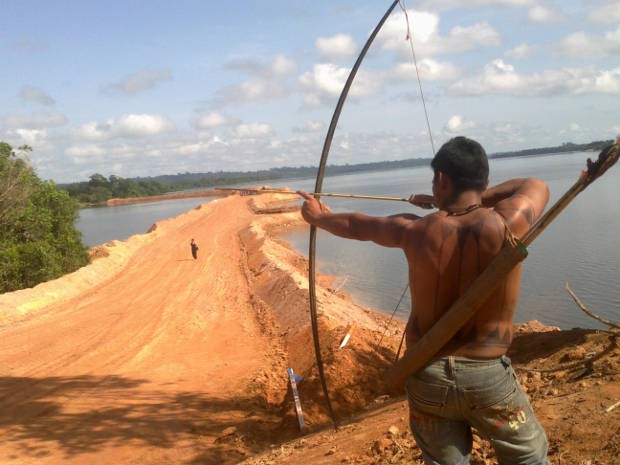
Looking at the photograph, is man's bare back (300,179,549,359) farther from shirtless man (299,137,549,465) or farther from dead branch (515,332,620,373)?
dead branch (515,332,620,373)

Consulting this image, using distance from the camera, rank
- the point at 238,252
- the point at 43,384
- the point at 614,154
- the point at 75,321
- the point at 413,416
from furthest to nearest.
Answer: the point at 238,252 < the point at 75,321 < the point at 43,384 < the point at 413,416 < the point at 614,154

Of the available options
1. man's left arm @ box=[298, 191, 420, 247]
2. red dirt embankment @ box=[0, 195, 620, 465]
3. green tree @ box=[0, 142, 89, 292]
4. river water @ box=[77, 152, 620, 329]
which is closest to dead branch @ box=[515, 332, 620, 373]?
red dirt embankment @ box=[0, 195, 620, 465]

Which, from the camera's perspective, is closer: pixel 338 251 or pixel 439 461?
pixel 439 461

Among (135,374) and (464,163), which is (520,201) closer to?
(464,163)

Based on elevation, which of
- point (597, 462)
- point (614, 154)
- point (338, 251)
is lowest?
point (338, 251)

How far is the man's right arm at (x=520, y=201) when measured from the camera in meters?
2.32

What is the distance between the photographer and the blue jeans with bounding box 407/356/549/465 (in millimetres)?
2178

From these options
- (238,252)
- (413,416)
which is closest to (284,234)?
(238,252)

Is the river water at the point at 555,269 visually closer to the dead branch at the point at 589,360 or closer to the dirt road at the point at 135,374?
the dirt road at the point at 135,374

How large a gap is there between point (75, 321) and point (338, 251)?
49.7 ft

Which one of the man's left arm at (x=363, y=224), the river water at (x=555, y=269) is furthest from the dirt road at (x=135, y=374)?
the river water at (x=555, y=269)

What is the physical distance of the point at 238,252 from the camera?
2252 centimetres

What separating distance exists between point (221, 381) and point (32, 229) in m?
13.9

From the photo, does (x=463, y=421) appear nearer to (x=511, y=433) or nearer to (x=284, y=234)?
(x=511, y=433)
